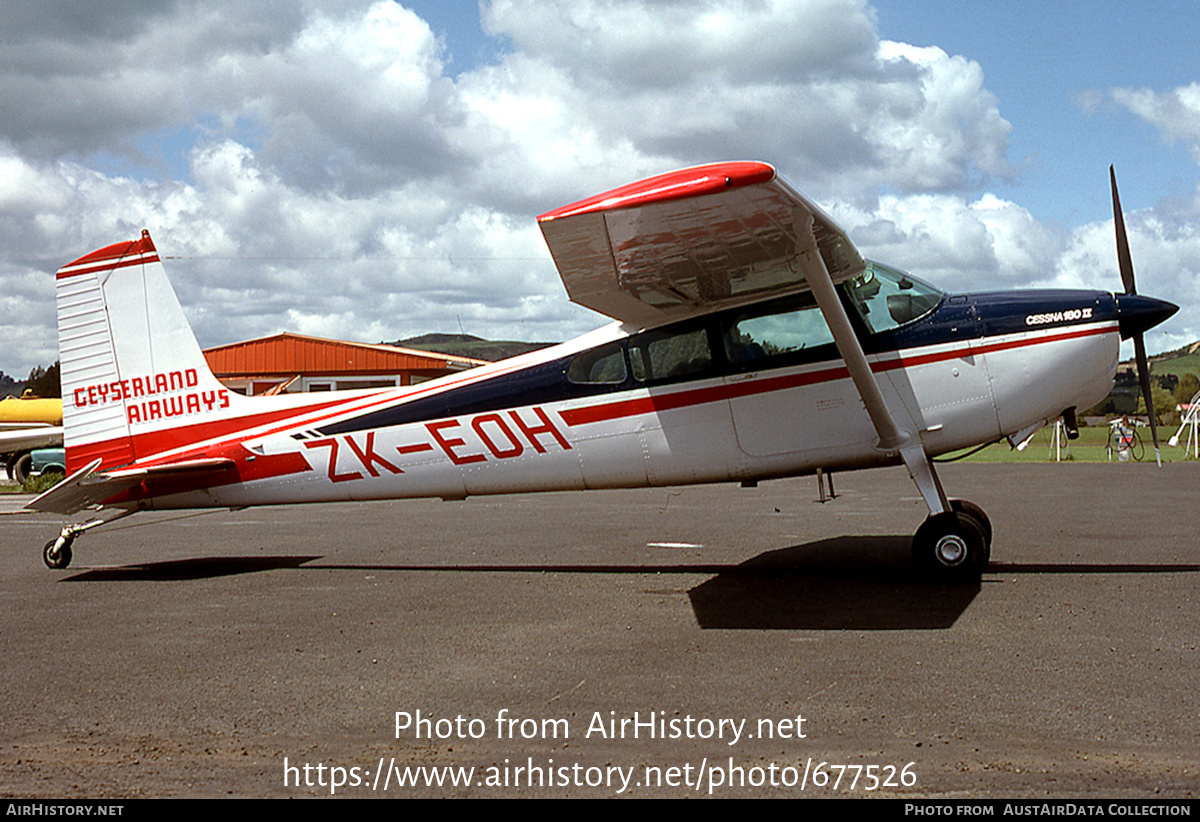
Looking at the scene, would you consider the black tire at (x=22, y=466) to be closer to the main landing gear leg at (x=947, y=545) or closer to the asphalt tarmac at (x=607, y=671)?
the asphalt tarmac at (x=607, y=671)

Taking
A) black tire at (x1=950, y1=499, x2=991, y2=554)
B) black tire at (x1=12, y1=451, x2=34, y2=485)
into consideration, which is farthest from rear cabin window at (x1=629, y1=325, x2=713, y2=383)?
black tire at (x1=12, y1=451, x2=34, y2=485)

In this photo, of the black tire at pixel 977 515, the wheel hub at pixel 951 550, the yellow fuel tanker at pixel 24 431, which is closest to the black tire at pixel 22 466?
the yellow fuel tanker at pixel 24 431

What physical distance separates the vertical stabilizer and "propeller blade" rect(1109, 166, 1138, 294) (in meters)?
8.27

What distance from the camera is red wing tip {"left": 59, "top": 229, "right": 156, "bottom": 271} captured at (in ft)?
29.9

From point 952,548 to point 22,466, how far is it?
97.7 ft

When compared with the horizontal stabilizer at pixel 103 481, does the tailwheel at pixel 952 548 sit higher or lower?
lower

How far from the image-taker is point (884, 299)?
787 centimetres

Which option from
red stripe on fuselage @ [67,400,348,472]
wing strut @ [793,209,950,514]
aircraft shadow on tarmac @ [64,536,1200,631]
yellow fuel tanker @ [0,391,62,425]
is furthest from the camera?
yellow fuel tanker @ [0,391,62,425]

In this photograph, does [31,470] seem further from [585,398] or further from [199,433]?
[585,398]

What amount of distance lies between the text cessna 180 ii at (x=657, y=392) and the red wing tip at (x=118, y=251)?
0.06 feet

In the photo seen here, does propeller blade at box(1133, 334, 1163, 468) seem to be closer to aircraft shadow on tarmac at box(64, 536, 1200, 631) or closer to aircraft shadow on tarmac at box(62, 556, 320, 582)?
aircraft shadow on tarmac at box(64, 536, 1200, 631)

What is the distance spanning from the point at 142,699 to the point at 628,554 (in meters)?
5.58

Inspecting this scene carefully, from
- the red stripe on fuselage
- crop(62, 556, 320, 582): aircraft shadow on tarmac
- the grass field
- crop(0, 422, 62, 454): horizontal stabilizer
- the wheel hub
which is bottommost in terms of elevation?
the grass field

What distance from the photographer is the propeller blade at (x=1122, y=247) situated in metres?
8.27
